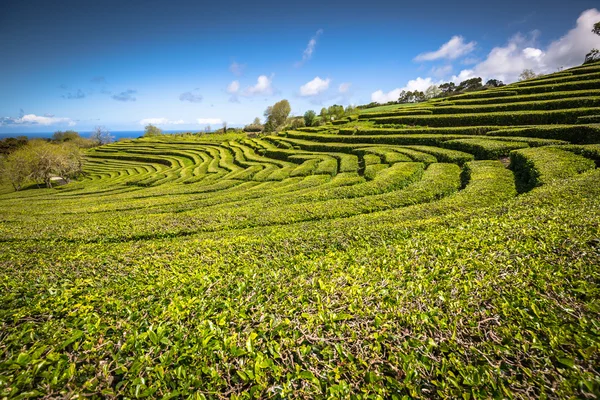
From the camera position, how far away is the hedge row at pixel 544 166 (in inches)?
515

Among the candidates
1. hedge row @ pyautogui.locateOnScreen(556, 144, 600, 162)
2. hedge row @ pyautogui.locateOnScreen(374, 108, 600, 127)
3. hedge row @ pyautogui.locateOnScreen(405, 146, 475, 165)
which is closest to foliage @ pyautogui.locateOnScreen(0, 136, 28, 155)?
hedge row @ pyautogui.locateOnScreen(405, 146, 475, 165)

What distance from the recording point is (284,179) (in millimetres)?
28344

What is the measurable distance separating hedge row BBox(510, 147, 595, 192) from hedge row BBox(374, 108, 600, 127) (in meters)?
14.4

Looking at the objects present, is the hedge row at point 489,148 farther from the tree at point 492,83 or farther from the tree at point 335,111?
the tree at point 492,83

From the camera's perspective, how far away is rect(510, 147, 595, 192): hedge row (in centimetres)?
1307

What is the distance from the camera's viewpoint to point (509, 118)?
29.4m

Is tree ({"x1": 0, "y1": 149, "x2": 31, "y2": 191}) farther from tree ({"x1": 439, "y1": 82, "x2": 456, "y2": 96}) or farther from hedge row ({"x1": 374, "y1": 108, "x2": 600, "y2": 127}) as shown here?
tree ({"x1": 439, "y1": 82, "x2": 456, "y2": 96})

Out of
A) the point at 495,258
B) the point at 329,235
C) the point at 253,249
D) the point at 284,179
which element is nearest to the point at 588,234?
the point at 495,258

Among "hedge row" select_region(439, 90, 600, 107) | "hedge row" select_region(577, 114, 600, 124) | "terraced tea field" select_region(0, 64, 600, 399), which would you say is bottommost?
"terraced tea field" select_region(0, 64, 600, 399)

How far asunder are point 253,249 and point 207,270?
1703 millimetres

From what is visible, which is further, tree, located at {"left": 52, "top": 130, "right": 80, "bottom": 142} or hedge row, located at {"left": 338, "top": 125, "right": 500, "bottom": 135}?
tree, located at {"left": 52, "top": 130, "right": 80, "bottom": 142}

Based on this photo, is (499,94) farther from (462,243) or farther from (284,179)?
(462,243)

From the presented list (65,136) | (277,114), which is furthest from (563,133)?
(65,136)

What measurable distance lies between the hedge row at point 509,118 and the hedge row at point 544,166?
567 inches
